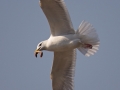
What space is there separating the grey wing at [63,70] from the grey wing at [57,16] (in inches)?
32.8

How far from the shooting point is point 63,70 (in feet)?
32.3

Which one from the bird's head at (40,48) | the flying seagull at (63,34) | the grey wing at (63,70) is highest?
the flying seagull at (63,34)

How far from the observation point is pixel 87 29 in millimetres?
8680

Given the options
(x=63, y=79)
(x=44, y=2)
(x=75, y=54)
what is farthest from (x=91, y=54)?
(x=44, y=2)

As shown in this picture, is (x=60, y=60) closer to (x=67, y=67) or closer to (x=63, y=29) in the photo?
(x=67, y=67)

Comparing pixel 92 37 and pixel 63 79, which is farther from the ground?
pixel 92 37

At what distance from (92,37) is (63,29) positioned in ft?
2.57

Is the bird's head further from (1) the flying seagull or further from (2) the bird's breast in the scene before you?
(2) the bird's breast

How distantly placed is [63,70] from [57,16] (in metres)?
1.74

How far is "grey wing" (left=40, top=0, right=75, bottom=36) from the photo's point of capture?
28.1 ft

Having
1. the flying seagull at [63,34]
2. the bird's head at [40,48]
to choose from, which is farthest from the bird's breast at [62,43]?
the bird's head at [40,48]

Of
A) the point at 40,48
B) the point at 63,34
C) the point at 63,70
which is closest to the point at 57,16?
the point at 63,34

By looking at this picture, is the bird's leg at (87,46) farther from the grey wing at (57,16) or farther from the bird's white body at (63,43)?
the grey wing at (57,16)

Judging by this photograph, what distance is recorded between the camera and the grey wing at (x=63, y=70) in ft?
31.4
